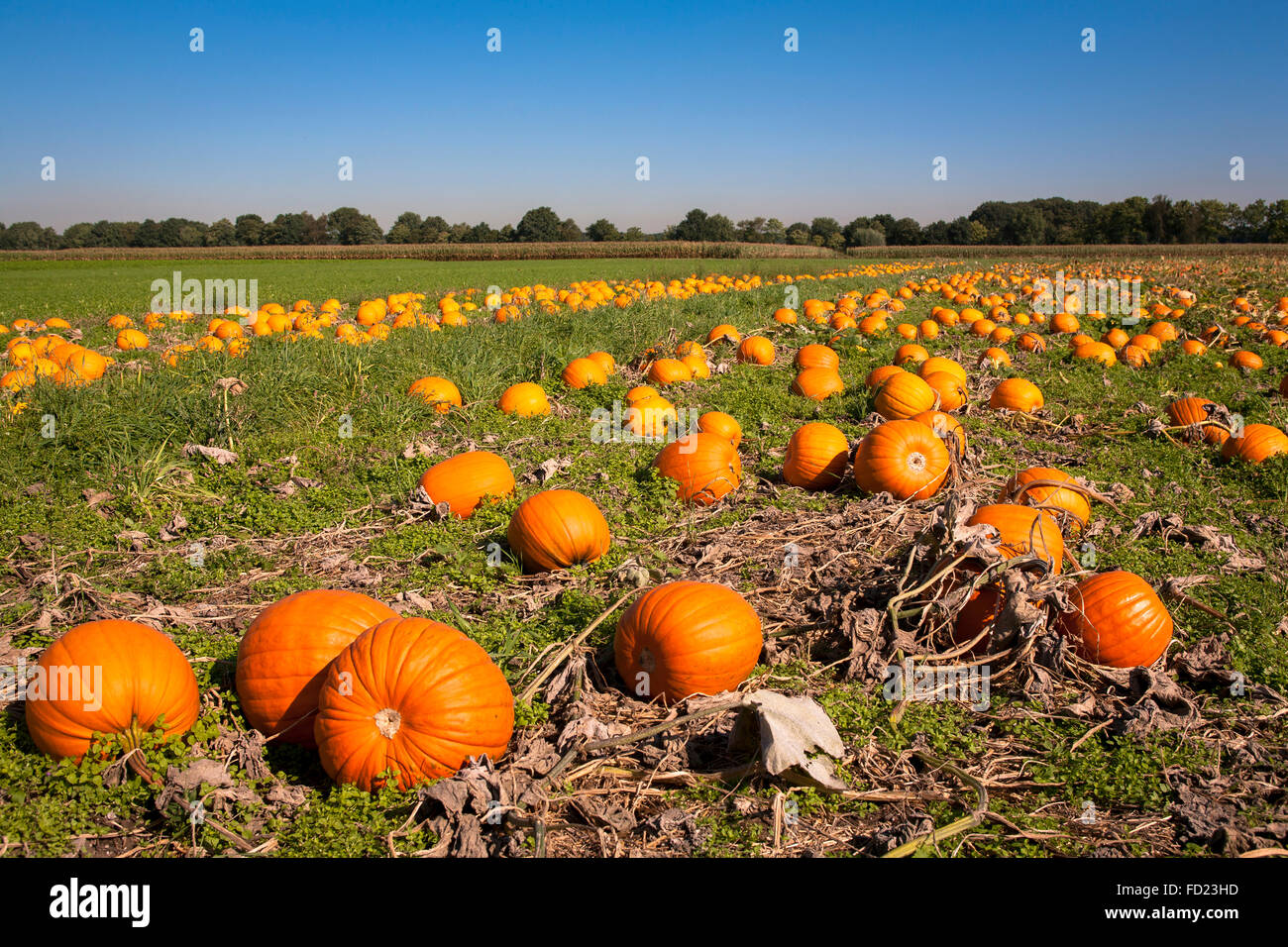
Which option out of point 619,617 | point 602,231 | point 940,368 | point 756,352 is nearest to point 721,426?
point 619,617

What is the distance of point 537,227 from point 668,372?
8048cm

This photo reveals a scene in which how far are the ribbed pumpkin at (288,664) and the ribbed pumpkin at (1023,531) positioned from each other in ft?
10.8

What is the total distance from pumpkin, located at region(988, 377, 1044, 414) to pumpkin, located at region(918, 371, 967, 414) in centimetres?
40

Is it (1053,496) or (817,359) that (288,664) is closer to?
(1053,496)

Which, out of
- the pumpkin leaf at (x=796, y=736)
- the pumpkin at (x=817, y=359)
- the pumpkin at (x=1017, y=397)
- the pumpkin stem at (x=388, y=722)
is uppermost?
the pumpkin at (x=817, y=359)

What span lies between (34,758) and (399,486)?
10.4ft

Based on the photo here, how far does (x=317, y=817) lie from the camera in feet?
8.79

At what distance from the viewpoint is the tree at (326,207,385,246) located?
84438 mm

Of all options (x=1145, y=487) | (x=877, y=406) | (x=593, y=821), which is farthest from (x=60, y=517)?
(x=1145, y=487)

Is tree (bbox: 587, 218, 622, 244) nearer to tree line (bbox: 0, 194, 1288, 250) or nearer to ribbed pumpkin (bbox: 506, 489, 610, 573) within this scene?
tree line (bbox: 0, 194, 1288, 250)

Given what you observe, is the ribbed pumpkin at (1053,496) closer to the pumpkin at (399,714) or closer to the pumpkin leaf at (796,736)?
the pumpkin leaf at (796,736)

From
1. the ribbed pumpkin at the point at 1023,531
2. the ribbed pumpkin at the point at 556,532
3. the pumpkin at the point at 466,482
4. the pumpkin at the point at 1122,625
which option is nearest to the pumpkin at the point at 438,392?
the pumpkin at the point at 466,482

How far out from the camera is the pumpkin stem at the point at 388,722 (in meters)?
2.77

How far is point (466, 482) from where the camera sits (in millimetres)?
5484
